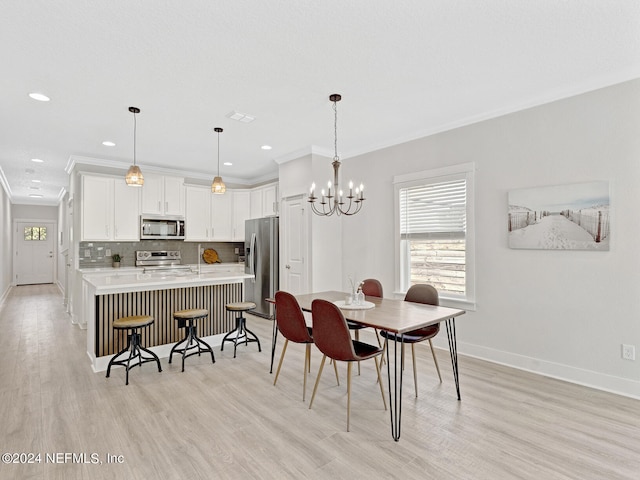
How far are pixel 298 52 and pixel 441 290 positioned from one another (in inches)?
120

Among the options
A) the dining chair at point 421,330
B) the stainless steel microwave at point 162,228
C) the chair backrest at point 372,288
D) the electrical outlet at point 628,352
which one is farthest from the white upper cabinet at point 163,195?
the electrical outlet at point 628,352

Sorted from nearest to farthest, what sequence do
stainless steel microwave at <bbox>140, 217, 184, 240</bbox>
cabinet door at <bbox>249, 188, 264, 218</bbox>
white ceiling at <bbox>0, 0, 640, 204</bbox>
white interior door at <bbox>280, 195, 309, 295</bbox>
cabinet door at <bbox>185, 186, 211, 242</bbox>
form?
white ceiling at <bbox>0, 0, 640, 204</bbox> < white interior door at <bbox>280, 195, 309, 295</bbox> < stainless steel microwave at <bbox>140, 217, 184, 240</bbox> < cabinet door at <bbox>185, 186, 211, 242</bbox> < cabinet door at <bbox>249, 188, 264, 218</bbox>

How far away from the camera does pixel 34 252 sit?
36.7 feet

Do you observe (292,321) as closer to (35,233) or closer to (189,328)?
(189,328)

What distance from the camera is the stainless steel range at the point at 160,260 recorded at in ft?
A: 20.3

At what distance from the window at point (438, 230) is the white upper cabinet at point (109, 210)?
4335 mm

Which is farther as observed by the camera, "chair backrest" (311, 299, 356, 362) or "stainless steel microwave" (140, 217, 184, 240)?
"stainless steel microwave" (140, 217, 184, 240)

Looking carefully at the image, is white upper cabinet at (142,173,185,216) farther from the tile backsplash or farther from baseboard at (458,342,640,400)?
baseboard at (458,342,640,400)

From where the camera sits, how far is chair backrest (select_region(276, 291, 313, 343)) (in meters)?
2.85

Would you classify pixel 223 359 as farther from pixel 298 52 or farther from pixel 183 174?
pixel 183 174

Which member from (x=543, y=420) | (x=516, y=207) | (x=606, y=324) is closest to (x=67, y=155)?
(x=516, y=207)

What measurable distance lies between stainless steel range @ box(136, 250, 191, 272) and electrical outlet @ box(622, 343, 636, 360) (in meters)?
6.04

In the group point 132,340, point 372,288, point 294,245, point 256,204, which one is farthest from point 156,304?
point 256,204

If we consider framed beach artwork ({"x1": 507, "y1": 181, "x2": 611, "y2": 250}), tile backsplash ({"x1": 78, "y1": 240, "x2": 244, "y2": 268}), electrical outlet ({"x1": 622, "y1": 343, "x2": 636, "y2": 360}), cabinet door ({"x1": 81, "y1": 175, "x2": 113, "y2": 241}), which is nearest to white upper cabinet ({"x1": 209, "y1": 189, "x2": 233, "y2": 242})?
tile backsplash ({"x1": 78, "y1": 240, "x2": 244, "y2": 268})
